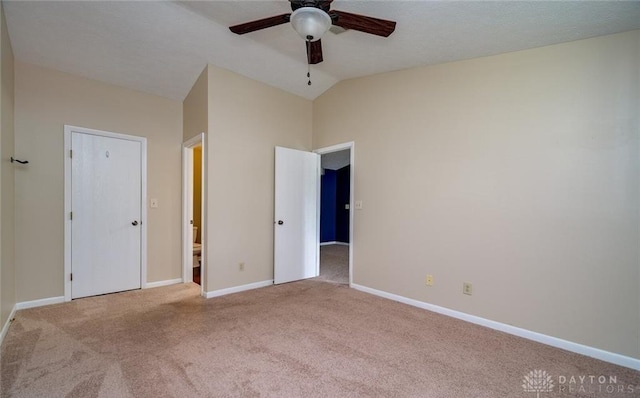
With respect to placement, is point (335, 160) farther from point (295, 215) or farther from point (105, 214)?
point (105, 214)

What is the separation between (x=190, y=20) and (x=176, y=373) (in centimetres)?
295

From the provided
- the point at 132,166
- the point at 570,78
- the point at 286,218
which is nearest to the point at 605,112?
the point at 570,78

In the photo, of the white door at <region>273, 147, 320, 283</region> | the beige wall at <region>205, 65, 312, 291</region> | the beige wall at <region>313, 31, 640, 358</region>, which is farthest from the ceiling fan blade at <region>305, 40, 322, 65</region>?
the white door at <region>273, 147, 320, 283</region>

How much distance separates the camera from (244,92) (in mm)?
3781

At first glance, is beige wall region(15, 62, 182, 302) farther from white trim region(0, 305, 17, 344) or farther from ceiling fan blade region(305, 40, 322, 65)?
ceiling fan blade region(305, 40, 322, 65)

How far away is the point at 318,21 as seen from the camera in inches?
79.3

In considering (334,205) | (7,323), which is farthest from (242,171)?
(334,205)

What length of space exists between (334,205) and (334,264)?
344 centimetres

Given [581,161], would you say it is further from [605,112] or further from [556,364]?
[556,364]

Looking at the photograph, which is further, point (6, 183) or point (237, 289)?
point (237, 289)

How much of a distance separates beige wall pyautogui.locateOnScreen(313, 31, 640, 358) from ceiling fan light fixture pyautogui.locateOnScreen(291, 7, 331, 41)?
5.39 ft

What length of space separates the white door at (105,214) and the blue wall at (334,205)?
17.1 ft

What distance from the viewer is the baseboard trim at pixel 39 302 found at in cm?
306

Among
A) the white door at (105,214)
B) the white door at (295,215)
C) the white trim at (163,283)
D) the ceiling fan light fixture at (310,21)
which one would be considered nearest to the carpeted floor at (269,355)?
the white door at (105,214)
